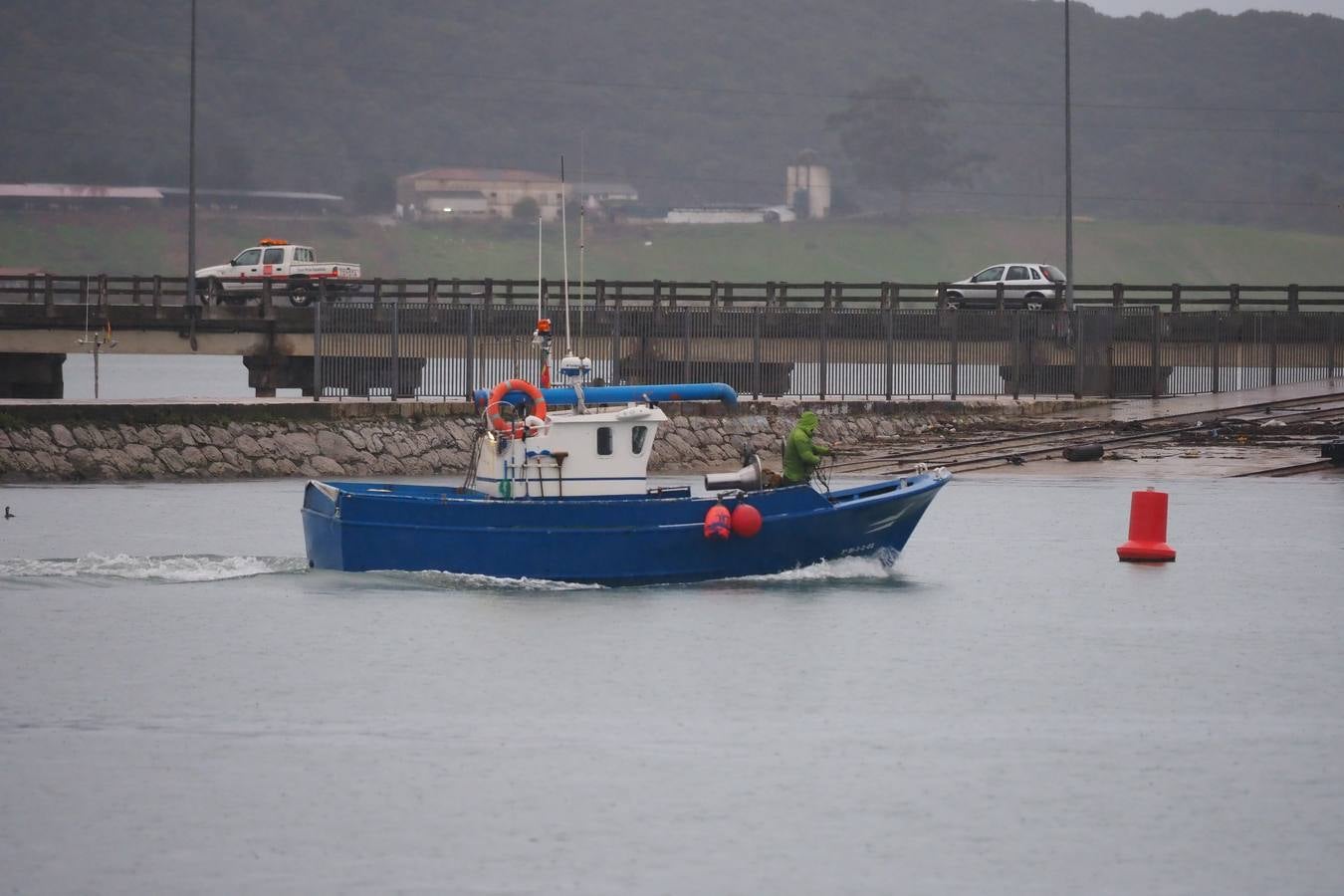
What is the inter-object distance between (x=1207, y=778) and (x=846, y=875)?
4.61 m

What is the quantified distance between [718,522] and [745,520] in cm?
37

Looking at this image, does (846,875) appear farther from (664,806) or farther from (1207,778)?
(1207,778)

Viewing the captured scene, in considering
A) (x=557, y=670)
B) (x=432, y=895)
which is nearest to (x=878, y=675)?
(x=557, y=670)

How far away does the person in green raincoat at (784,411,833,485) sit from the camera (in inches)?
1168

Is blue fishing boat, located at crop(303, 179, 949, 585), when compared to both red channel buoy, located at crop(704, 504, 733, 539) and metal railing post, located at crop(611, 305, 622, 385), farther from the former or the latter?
metal railing post, located at crop(611, 305, 622, 385)

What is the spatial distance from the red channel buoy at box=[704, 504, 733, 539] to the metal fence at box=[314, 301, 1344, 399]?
23.4 m

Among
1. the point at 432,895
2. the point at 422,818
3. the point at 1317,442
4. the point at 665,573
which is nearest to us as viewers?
the point at 432,895

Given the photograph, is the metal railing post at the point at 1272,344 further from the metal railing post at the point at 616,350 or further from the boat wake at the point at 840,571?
the boat wake at the point at 840,571

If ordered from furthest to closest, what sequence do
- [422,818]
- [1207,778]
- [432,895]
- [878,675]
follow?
1. [878,675]
2. [1207,778]
3. [422,818]
4. [432,895]

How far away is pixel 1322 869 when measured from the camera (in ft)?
56.3

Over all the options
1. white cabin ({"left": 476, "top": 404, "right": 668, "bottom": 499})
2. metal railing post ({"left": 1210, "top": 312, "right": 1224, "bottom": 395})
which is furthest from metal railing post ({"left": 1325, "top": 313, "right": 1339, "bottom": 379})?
white cabin ({"left": 476, "top": 404, "right": 668, "bottom": 499})

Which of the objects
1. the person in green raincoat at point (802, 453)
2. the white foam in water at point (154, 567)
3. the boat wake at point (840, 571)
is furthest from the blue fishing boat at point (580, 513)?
the white foam in water at point (154, 567)

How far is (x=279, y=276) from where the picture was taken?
6462 centimetres

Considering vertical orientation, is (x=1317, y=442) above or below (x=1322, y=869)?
above
